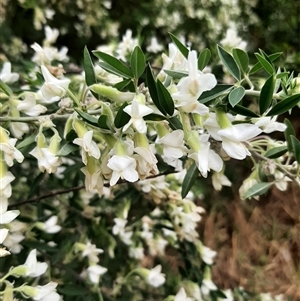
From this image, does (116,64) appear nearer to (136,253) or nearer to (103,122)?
(103,122)

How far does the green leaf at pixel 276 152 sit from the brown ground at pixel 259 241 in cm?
127

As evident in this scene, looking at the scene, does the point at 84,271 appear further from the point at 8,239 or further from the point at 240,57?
the point at 240,57

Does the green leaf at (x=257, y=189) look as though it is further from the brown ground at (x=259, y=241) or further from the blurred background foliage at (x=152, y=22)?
the brown ground at (x=259, y=241)

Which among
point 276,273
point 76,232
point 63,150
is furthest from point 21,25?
point 276,273

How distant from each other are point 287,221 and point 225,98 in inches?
66.3

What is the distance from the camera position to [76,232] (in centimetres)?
92

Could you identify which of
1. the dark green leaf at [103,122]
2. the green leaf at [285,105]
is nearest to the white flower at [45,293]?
the dark green leaf at [103,122]

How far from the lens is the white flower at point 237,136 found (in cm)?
42

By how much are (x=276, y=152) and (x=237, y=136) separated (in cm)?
15

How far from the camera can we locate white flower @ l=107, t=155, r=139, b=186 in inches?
16.1

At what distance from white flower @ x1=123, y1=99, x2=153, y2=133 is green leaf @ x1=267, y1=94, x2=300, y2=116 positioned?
0.44 feet

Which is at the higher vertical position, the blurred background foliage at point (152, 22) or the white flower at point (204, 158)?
the white flower at point (204, 158)

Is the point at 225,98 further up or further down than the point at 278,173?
further up

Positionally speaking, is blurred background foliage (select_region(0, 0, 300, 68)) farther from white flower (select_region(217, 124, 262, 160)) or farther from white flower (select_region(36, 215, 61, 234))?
white flower (select_region(217, 124, 262, 160))
